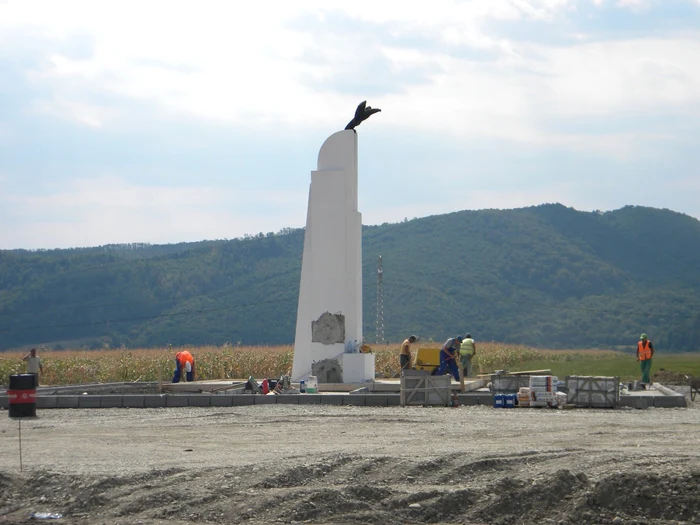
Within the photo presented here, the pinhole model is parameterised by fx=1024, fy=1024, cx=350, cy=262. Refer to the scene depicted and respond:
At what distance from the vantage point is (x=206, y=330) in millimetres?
105812

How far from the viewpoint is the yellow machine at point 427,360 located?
2505 cm

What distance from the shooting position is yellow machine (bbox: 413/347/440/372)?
25.0m

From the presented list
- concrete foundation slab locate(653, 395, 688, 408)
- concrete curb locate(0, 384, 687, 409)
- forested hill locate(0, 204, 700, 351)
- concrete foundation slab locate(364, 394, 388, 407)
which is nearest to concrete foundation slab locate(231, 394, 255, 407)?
concrete curb locate(0, 384, 687, 409)

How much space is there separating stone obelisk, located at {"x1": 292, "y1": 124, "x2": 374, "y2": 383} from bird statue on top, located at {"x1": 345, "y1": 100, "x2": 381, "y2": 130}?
0.74 feet

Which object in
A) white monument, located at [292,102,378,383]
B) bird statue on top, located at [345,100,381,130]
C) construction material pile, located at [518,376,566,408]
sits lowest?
construction material pile, located at [518,376,566,408]

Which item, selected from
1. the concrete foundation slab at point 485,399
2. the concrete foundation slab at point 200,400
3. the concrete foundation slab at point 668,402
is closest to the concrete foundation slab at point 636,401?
the concrete foundation slab at point 668,402

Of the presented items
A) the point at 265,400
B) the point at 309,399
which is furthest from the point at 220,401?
the point at 309,399

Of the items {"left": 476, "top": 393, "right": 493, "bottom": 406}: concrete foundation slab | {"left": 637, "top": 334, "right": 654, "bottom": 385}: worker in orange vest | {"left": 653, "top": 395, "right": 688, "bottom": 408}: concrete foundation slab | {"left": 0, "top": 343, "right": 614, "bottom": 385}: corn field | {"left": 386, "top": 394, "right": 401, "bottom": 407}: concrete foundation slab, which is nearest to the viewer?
{"left": 653, "top": 395, "right": 688, "bottom": 408}: concrete foundation slab

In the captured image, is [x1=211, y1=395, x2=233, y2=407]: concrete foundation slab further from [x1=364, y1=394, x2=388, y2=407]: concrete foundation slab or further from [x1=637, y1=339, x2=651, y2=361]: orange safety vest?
[x1=637, y1=339, x2=651, y2=361]: orange safety vest

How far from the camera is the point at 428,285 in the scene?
111 meters

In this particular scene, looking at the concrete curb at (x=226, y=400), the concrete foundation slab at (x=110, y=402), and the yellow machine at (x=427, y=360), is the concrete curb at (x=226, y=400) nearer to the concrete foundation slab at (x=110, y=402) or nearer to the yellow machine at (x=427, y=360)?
the concrete foundation slab at (x=110, y=402)

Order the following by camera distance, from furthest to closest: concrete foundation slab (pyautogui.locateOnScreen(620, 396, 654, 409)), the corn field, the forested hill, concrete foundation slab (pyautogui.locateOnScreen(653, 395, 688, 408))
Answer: the forested hill < the corn field < concrete foundation slab (pyautogui.locateOnScreen(653, 395, 688, 408)) < concrete foundation slab (pyautogui.locateOnScreen(620, 396, 654, 409))

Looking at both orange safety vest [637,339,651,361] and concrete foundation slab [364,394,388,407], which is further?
orange safety vest [637,339,651,361]

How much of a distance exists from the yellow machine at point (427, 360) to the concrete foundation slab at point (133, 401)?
24.7 ft
